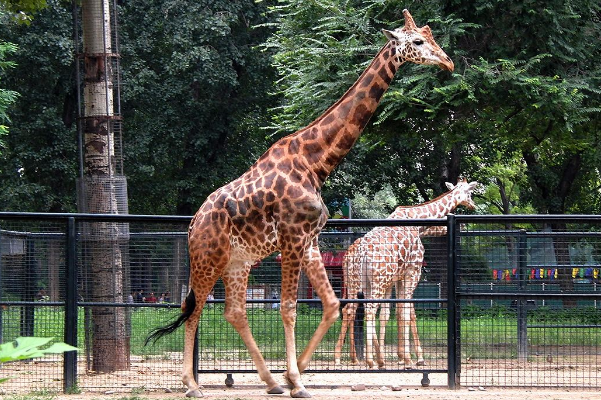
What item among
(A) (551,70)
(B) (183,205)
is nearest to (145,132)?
(B) (183,205)

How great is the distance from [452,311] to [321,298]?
1430mm

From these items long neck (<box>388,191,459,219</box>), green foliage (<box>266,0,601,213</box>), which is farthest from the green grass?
green foliage (<box>266,0,601,213</box>)

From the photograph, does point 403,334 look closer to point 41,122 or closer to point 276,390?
point 276,390

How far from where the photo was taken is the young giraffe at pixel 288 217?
292 inches

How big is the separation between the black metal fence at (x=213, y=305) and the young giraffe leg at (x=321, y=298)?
29.9 inches

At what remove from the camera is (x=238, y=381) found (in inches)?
369

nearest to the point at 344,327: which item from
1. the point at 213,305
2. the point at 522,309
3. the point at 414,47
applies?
the point at 213,305

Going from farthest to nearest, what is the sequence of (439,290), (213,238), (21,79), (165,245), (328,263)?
(21,79), (328,263), (165,245), (439,290), (213,238)

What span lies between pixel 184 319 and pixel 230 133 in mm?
22883

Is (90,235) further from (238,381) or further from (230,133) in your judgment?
(230,133)

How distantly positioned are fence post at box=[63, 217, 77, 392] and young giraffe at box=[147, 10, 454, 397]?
1060 mm

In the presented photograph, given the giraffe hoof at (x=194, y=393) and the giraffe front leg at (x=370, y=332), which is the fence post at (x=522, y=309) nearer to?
the giraffe front leg at (x=370, y=332)

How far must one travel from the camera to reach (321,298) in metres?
7.72

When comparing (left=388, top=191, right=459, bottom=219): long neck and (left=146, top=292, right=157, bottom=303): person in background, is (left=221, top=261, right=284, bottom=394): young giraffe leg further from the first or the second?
(left=388, top=191, right=459, bottom=219): long neck
